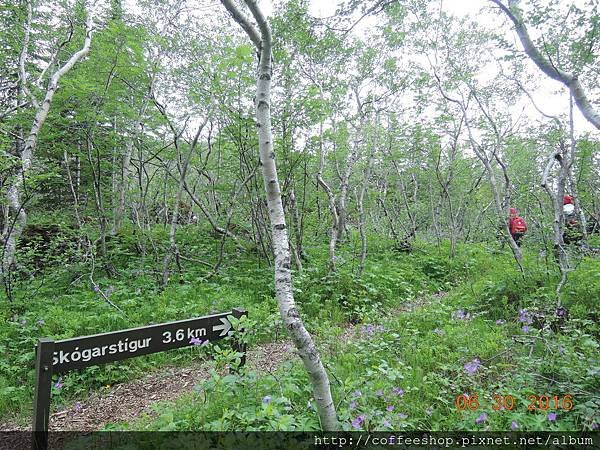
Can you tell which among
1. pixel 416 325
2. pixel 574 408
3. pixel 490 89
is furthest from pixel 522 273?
pixel 490 89

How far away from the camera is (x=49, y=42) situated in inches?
439

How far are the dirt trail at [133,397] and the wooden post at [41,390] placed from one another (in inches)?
29.8

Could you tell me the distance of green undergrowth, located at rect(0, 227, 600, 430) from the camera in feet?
9.55

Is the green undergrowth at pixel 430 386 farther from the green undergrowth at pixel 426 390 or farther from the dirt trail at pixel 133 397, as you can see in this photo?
the dirt trail at pixel 133 397

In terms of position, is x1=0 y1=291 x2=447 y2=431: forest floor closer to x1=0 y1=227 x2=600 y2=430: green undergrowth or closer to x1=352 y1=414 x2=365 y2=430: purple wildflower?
x1=0 y1=227 x2=600 y2=430: green undergrowth

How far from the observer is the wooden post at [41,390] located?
271cm

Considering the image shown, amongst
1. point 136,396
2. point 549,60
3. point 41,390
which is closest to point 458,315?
point 549,60

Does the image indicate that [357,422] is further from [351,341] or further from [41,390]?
[41,390]

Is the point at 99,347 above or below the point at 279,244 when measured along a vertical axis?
below

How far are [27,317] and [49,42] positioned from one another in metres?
10.3

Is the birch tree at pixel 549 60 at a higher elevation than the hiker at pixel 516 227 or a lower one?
higher

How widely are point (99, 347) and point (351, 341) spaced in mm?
3253

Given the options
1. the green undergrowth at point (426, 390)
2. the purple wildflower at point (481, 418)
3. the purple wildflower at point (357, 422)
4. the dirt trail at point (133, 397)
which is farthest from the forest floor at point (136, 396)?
the purple wildflower at point (481, 418)

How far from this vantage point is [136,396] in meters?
4.09
